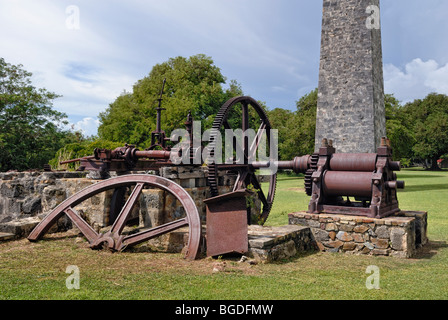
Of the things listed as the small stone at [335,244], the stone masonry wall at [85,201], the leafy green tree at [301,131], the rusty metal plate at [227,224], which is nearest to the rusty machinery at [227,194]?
the rusty metal plate at [227,224]

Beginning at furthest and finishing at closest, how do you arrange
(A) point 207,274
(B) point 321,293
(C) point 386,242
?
(C) point 386,242
(A) point 207,274
(B) point 321,293

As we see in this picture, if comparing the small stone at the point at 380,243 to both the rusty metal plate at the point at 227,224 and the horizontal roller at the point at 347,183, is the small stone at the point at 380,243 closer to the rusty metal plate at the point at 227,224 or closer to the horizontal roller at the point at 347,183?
the horizontal roller at the point at 347,183

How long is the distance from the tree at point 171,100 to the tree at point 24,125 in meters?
3.37

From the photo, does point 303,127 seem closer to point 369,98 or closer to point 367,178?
point 369,98

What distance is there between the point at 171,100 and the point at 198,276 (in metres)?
Answer: 17.4

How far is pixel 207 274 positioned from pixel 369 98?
493 inches

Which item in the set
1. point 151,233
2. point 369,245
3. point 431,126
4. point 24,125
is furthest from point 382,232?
point 431,126

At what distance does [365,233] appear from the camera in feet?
18.3

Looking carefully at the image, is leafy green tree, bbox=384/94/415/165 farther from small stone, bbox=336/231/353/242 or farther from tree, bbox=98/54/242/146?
small stone, bbox=336/231/353/242

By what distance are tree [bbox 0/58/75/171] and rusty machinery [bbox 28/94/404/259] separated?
15933mm

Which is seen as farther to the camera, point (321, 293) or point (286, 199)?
point (286, 199)

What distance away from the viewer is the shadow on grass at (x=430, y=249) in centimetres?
548
